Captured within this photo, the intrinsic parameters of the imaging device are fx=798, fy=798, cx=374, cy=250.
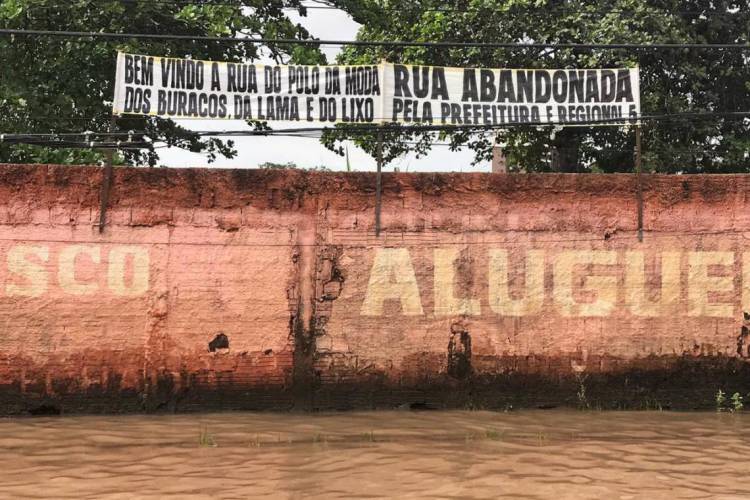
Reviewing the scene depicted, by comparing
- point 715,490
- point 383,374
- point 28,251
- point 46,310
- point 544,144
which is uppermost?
point 544,144

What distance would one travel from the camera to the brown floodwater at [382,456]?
5.68m

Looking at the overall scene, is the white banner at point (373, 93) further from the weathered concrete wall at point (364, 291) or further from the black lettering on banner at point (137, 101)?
the weathered concrete wall at point (364, 291)

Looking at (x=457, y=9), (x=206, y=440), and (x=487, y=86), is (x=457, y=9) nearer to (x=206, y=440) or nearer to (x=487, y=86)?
(x=487, y=86)

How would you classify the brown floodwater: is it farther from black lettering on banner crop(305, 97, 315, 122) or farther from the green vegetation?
→ black lettering on banner crop(305, 97, 315, 122)

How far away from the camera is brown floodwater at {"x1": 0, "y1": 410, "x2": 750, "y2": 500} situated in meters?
5.68

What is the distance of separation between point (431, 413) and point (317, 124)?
3929 mm

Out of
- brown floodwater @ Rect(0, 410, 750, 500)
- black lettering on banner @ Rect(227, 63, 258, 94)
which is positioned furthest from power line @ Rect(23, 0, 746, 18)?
brown floodwater @ Rect(0, 410, 750, 500)

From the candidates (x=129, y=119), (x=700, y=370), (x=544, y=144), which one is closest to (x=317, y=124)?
(x=700, y=370)

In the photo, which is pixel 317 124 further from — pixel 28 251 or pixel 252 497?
pixel 252 497

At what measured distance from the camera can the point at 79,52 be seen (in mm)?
17422

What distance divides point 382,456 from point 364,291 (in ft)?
8.56

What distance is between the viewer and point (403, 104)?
10.0 m

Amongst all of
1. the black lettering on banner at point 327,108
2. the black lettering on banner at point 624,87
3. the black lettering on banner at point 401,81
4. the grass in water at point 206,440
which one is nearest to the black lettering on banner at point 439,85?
the black lettering on banner at point 401,81

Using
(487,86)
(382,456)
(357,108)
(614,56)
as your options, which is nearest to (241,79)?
(357,108)
